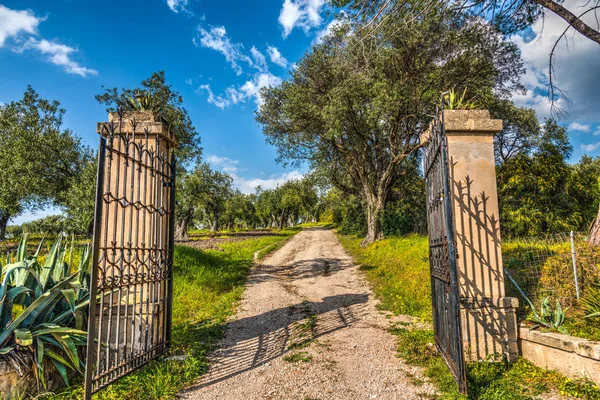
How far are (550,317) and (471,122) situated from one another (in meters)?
2.78

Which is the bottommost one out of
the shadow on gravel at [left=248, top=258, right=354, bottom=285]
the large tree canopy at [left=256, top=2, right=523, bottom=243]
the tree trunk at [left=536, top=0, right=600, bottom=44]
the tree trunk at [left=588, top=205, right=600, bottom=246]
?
the shadow on gravel at [left=248, top=258, right=354, bottom=285]

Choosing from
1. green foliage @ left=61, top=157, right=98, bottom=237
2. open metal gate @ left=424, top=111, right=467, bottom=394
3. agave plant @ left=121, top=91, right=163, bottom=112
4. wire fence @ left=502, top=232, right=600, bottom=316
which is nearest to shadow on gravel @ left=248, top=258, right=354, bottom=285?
agave plant @ left=121, top=91, right=163, bottom=112

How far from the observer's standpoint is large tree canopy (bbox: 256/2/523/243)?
1271cm

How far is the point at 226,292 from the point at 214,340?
317 cm

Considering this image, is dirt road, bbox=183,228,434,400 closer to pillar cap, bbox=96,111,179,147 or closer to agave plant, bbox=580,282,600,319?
agave plant, bbox=580,282,600,319

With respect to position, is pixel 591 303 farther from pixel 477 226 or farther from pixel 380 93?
pixel 380 93

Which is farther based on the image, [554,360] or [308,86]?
[308,86]

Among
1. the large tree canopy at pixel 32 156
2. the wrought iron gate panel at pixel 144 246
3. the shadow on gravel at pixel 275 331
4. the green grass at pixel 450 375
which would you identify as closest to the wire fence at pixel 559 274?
→ the green grass at pixel 450 375

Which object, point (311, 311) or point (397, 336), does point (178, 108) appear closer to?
point (311, 311)

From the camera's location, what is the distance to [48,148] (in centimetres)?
1888

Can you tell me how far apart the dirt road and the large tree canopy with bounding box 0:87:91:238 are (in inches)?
668

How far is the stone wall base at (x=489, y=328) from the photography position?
412cm

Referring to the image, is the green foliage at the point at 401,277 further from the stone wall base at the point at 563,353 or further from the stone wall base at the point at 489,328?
the stone wall base at the point at 563,353

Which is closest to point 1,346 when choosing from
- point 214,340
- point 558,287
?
point 214,340
